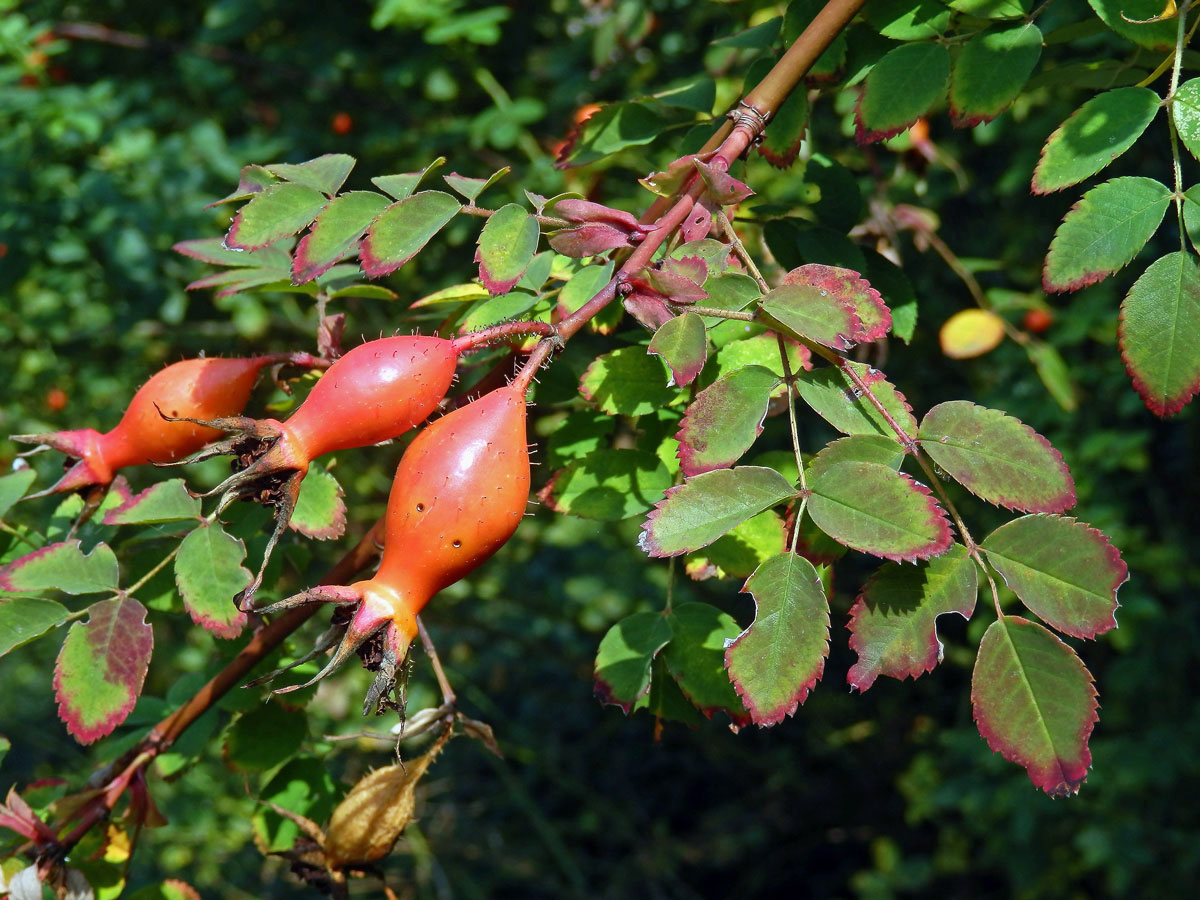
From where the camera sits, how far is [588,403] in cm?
102

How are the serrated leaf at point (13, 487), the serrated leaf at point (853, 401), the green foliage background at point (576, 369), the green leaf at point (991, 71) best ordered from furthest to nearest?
the green foliage background at point (576, 369)
the serrated leaf at point (13, 487)
the green leaf at point (991, 71)
the serrated leaf at point (853, 401)

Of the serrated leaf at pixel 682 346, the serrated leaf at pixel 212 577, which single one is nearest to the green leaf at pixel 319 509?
the serrated leaf at pixel 212 577

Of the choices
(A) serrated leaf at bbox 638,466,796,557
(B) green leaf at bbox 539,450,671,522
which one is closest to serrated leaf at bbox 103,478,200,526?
(B) green leaf at bbox 539,450,671,522

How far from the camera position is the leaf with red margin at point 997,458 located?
78 cm

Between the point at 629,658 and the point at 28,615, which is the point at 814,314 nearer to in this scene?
the point at 629,658

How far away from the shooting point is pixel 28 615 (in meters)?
0.95

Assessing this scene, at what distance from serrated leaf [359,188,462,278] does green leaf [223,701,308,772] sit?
21.0 inches

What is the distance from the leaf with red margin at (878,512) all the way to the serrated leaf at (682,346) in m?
0.14

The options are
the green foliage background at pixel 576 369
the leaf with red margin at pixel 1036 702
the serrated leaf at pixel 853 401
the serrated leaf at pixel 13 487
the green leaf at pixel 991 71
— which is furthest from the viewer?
the green foliage background at pixel 576 369

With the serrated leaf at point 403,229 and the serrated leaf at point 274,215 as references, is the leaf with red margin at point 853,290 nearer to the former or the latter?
the serrated leaf at point 403,229

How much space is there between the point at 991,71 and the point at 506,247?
1.63ft

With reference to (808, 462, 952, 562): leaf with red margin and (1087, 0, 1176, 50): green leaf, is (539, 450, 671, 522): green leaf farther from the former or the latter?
(1087, 0, 1176, 50): green leaf

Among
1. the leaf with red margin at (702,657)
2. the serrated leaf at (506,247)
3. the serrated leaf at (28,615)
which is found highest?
the serrated leaf at (506,247)

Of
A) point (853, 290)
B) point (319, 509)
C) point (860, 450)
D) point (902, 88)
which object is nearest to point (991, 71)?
point (902, 88)
